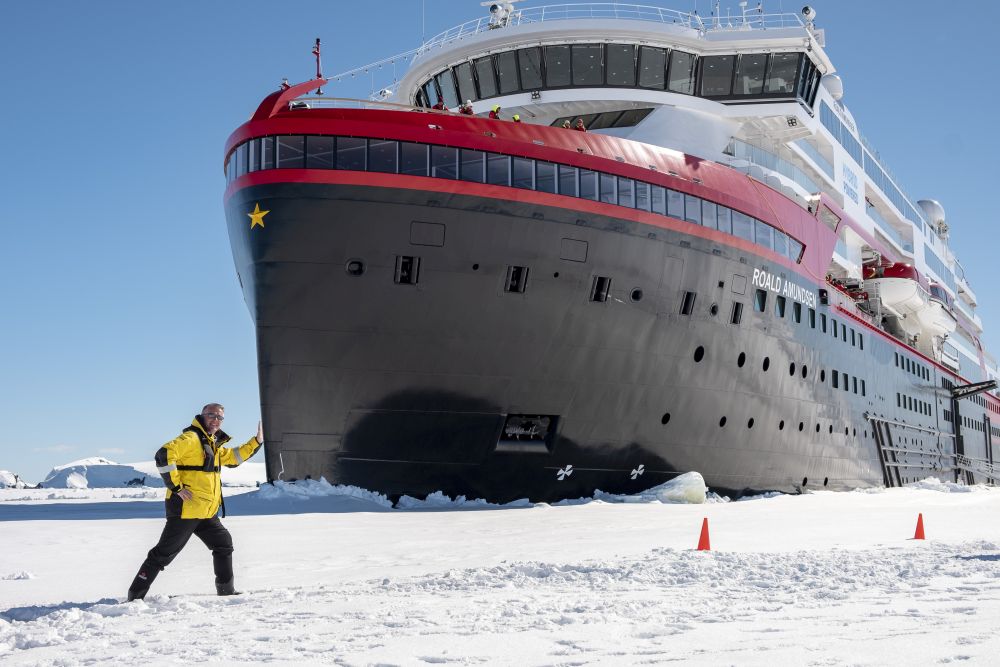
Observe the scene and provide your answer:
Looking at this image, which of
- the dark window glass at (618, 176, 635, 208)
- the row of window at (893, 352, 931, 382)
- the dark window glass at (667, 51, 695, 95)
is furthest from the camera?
the row of window at (893, 352, 931, 382)

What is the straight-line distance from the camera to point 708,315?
712 inches

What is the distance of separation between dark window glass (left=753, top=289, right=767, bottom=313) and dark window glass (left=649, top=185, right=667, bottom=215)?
3459mm

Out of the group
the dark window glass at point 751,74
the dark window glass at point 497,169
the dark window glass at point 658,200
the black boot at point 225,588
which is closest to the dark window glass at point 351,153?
the dark window glass at point 497,169

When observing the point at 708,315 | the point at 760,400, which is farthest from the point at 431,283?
the point at 760,400

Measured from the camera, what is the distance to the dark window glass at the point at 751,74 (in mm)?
23578

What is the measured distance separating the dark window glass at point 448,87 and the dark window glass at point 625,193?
29.1 feet

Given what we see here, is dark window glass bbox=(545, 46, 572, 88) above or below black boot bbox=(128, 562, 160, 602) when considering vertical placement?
above

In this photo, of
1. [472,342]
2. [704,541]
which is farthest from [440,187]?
[704,541]

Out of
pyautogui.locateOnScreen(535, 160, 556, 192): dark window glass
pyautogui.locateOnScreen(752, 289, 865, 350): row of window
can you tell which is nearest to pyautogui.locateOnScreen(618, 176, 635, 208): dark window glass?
pyautogui.locateOnScreen(535, 160, 556, 192): dark window glass

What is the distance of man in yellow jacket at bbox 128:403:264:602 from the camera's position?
6984 mm

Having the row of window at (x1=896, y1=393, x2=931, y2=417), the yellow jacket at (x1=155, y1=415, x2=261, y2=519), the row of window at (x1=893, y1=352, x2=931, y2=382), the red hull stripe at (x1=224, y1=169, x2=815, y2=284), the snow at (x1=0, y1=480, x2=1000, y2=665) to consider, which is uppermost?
the red hull stripe at (x1=224, y1=169, x2=815, y2=284)

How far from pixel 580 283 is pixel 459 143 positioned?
3264mm

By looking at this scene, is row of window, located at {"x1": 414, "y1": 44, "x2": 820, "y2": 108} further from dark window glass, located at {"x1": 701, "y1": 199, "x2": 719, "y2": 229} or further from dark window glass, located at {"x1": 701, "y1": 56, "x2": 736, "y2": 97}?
dark window glass, located at {"x1": 701, "y1": 199, "x2": 719, "y2": 229}

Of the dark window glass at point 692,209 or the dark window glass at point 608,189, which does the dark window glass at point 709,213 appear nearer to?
the dark window glass at point 692,209
